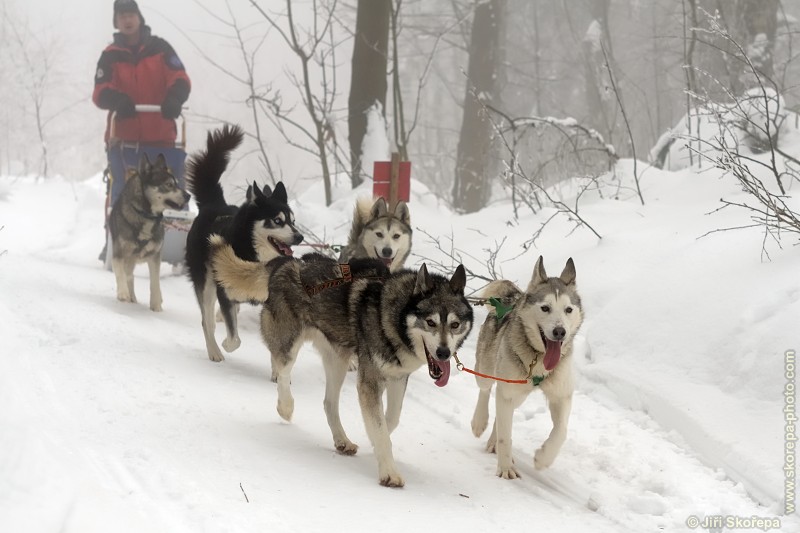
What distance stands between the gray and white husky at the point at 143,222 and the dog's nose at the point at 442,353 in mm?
4000

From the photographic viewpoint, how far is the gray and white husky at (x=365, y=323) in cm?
346

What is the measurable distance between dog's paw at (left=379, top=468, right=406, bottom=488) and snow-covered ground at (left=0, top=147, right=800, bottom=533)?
4cm

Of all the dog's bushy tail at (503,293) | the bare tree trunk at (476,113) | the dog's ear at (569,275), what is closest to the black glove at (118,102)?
the dog's bushy tail at (503,293)

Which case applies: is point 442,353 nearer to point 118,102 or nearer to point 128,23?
point 118,102

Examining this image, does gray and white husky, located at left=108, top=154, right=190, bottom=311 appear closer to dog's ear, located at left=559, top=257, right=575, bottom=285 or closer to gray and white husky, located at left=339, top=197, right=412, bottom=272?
gray and white husky, located at left=339, top=197, right=412, bottom=272

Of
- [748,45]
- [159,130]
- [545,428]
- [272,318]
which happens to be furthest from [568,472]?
[748,45]

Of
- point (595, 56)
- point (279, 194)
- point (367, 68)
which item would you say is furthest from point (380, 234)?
Answer: point (595, 56)

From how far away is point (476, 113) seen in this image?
14.2 meters

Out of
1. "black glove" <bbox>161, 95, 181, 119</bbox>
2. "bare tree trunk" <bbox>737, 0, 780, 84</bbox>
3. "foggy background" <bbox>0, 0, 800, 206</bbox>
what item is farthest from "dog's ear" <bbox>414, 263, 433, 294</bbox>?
"bare tree trunk" <bbox>737, 0, 780, 84</bbox>

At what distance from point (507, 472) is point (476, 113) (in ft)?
36.7

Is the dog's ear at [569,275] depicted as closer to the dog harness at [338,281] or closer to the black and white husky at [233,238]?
the dog harness at [338,281]

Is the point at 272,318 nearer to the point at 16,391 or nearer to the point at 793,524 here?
the point at 16,391

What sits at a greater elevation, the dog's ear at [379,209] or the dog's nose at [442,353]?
the dog's ear at [379,209]

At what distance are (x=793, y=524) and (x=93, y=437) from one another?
9.93 ft
